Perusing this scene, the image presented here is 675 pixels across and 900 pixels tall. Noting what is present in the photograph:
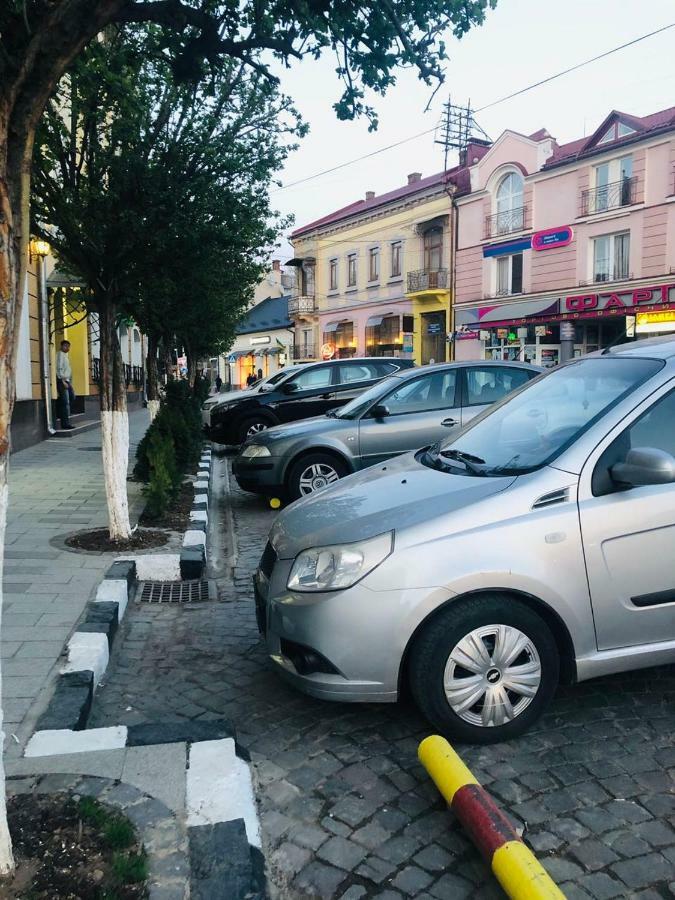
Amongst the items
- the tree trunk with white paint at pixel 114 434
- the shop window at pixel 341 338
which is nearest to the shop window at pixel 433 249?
the shop window at pixel 341 338

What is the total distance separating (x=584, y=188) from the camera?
2752 cm

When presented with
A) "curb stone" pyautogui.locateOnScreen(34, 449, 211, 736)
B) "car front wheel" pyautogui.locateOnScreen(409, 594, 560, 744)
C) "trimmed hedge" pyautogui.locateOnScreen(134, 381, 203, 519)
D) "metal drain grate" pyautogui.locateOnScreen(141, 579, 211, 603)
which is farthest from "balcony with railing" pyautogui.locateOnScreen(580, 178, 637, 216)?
"car front wheel" pyautogui.locateOnScreen(409, 594, 560, 744)

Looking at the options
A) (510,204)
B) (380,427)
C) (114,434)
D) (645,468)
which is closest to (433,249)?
(510,204)

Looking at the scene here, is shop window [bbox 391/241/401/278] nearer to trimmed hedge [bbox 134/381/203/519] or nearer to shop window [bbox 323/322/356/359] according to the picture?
shop window [bbox 323/322/356/359]

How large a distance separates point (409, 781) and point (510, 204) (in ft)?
102

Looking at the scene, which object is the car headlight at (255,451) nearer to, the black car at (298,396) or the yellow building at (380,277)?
the black car at (298,396)

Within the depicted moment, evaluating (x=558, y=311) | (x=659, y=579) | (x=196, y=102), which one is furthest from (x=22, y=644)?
(x=558, y=311)

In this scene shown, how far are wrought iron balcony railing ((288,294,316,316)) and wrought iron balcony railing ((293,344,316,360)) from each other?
216 cm

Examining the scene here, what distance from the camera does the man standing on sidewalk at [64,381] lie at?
52.5 feet

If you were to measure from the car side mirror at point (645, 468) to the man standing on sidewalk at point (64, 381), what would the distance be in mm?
14361

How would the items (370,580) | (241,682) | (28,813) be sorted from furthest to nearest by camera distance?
(241,682) < (370,580) < (28,813)

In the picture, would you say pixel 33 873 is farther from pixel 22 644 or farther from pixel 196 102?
pixel 196 102

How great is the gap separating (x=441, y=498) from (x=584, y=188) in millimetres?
27366

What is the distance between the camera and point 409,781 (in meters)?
3.06
